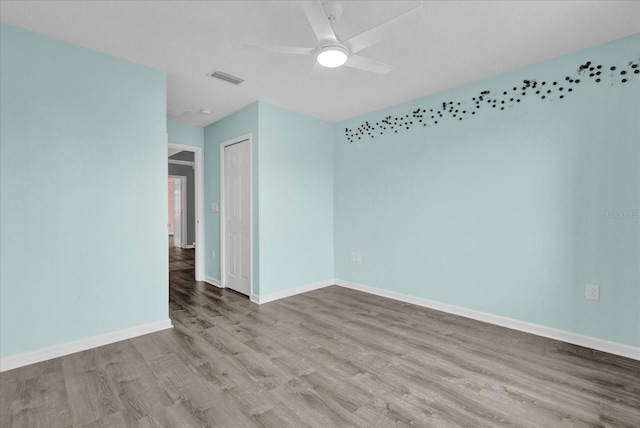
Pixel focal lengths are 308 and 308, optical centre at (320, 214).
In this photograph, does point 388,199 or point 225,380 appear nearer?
point 225,380

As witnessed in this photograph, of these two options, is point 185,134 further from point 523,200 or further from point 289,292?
point 523,200

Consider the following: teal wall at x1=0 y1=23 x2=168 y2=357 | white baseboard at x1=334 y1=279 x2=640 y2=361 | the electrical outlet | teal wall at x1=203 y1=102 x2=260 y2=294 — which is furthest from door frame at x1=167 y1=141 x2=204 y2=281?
the electrical outlet

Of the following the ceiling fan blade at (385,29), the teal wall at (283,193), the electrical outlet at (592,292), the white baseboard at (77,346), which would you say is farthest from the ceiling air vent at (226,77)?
the electrical outlet at (592,292)

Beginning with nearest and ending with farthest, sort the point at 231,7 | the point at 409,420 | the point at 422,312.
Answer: the point at 409,420 → the point at 231,7 → the point at 422,312

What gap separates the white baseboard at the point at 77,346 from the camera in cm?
230

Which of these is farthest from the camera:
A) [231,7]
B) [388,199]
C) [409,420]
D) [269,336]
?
[388,199]

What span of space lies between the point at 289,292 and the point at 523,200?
9.70ft

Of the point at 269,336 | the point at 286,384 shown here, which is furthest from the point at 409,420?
the point at 269,336

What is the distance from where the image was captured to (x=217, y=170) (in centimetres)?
468

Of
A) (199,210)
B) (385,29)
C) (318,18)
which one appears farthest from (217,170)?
(385,29)

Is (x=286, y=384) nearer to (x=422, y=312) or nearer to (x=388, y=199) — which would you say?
(x=422, y=312)

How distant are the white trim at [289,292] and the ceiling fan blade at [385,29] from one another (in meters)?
3.04

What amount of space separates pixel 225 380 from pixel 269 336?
77 cm

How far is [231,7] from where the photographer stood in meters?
2.08
